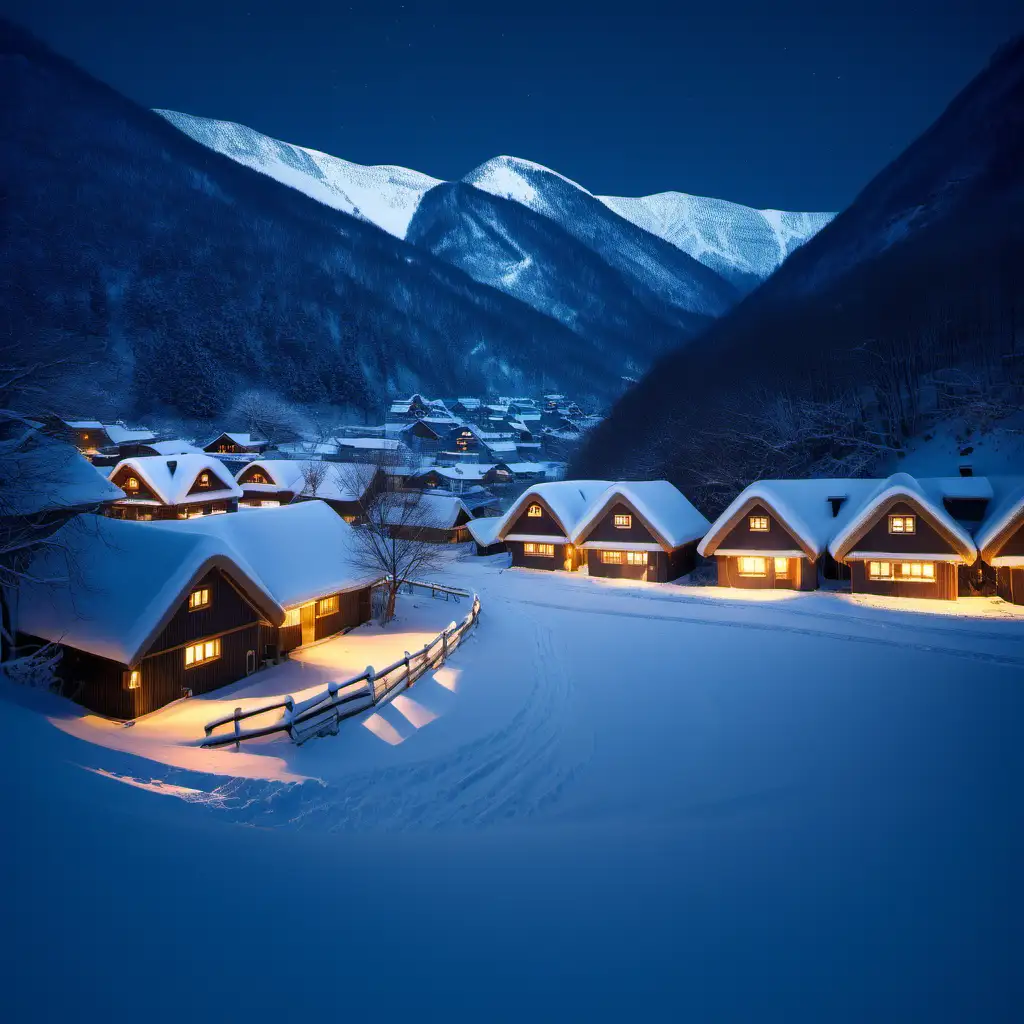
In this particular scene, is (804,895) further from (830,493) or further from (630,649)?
(830,493)

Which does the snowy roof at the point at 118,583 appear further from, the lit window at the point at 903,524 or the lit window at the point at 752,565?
the lit window at the point at 903,524

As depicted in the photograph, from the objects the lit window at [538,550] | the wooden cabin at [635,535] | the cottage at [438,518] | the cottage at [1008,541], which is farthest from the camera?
the cottage at [438,518]

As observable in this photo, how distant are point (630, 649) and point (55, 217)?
548 ft

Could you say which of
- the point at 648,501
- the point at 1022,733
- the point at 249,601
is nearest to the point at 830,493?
the point at 648,501

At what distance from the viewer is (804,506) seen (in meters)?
29.8

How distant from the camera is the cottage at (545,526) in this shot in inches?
1371

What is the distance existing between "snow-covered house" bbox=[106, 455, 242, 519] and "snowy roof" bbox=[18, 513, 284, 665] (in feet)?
111

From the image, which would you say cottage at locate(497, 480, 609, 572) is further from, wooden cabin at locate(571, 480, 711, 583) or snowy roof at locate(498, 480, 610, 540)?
wooden cabin at locate(571, 480, 711, 583)

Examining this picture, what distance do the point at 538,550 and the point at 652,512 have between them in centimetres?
748

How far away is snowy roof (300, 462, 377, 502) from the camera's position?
56.4m

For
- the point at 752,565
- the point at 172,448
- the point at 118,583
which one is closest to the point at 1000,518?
the point at 752,565

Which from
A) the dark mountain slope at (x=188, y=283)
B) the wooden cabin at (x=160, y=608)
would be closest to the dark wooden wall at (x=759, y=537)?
the wooden cabin at (x=160, y=608)

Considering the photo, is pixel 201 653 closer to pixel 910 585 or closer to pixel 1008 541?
pixel 910 585

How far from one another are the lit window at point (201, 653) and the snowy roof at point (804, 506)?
2209cm
